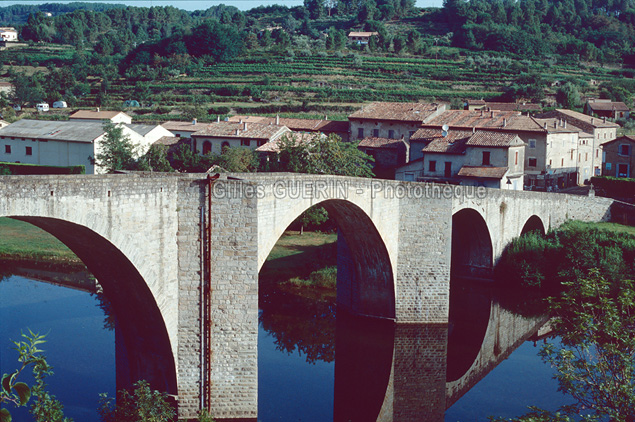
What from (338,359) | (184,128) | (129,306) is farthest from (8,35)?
(129,306)

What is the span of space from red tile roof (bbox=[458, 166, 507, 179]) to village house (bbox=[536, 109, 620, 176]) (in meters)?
9.62

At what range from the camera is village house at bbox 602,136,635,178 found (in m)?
37.5

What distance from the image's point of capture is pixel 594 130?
40625 mm

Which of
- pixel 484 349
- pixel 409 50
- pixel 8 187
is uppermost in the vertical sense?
pixel 409 50

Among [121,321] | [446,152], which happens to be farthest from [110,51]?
[121,321]

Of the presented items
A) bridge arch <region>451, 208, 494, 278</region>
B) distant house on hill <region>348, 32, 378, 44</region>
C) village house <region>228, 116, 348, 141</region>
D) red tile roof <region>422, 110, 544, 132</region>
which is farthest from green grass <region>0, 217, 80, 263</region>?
distant house on hill <region>348, 32, 378, 44</region>

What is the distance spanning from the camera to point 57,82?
62625 millimetres

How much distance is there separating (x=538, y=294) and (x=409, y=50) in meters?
53.5

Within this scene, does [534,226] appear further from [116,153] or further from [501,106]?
[501,106]

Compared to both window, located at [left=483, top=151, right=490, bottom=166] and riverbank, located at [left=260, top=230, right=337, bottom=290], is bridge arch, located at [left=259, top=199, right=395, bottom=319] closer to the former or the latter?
riverbank, located at [left=260, top=230, right=337, bottom=290]

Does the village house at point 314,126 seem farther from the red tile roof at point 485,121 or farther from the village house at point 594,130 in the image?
the village house at point 594,130

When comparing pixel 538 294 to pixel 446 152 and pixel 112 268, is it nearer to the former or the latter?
pixel 446 152

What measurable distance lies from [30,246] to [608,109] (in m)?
37.7

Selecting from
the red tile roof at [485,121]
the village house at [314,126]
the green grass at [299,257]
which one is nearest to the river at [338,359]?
the green grass at [299,257]
